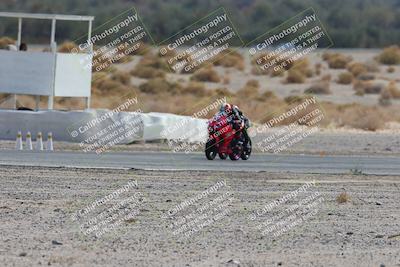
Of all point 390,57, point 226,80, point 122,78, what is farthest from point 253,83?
point 390,57

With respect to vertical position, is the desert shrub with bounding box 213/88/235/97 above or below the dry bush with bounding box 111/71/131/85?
below

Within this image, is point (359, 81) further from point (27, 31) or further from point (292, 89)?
point (27, 31)

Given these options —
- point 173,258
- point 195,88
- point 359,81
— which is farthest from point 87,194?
point 359,81

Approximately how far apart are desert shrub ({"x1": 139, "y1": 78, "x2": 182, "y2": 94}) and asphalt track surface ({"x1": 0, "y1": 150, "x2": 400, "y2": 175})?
32218mm

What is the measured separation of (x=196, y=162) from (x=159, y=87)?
35.7 m

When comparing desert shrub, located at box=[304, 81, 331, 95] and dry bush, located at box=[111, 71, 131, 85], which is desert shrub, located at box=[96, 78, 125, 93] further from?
desert shrub, located at box=[304, 81, 331, 95]

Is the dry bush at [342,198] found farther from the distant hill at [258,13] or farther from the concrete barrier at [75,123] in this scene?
the distant hill at [258,13]

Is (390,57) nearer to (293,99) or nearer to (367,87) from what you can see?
(367,87)

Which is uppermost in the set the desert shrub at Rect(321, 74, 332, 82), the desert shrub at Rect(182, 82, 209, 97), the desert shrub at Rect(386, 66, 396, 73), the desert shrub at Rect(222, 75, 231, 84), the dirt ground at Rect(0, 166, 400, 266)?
the desert shrub at Rect(386, 66, 396, 73)

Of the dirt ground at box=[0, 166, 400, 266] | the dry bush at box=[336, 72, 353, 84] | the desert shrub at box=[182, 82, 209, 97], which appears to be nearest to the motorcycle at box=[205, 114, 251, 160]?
the dirt ground at box=[0, 166, 400, 266]

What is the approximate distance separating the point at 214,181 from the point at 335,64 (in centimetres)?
5886

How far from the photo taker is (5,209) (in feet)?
58.4

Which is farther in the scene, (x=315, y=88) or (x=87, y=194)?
(x=315, y=88)

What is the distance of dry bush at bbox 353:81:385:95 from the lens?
66.0 meters
